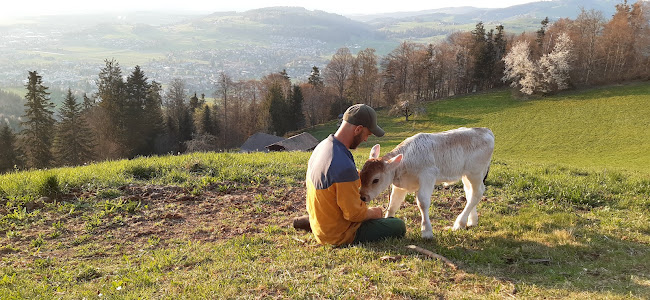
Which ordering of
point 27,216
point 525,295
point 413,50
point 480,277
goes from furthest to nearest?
point 413,50
point 27,216
point 480,277
point 525,295

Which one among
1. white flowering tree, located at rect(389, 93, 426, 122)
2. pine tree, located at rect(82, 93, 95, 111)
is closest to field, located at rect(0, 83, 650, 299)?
pine tree, located at rect(82, 93, 95, 111)

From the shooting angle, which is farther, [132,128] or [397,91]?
[397,91]

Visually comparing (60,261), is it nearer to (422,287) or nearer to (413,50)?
(422,287)

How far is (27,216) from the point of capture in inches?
332

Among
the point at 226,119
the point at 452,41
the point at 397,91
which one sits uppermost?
the point at 452,41

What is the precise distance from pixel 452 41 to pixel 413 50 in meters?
12.0

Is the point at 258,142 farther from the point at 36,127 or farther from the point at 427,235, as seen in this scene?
the point at 427,235

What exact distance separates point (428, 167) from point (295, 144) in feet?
147

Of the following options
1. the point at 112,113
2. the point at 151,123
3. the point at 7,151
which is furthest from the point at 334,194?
the point at 151,123

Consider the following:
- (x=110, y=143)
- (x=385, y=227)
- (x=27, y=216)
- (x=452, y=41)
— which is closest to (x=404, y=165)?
(x=385, y=227)

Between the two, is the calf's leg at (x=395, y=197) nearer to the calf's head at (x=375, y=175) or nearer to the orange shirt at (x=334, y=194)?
the calf's head at (x=375, y=175)

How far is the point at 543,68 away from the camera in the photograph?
66875 millimetres

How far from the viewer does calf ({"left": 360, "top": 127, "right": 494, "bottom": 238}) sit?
6.47 meters

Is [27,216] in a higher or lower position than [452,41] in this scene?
lower
